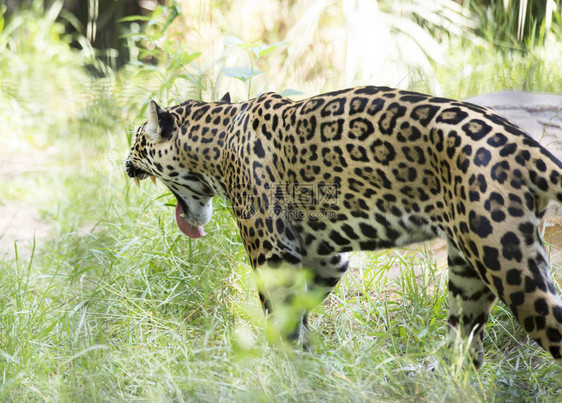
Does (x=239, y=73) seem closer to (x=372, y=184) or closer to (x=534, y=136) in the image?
(x=372, y=184)

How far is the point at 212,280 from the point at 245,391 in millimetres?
1722

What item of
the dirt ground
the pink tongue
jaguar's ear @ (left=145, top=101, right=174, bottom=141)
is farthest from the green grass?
jaguar's ear @ (left=145, top=101, right=174, bottom=141)

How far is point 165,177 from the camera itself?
4184 mm

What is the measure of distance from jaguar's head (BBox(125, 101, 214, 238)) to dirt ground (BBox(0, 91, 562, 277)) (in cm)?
108

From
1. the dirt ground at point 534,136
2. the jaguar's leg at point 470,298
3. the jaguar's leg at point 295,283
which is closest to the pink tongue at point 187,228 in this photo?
the jaguar's leg at point 295,283

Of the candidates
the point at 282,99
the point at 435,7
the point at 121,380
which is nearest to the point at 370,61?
the point at 435,7

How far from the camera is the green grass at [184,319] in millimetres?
2969

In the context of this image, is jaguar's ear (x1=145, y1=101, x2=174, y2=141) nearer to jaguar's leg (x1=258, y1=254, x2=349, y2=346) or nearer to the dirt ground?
jaguar's leg (x1=258, y1=254, x2=349, y2=346)

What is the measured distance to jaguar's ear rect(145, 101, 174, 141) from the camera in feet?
13.2

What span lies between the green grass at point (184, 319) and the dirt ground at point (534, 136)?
0.14 metres

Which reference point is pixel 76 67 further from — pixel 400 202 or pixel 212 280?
pixel 400 202

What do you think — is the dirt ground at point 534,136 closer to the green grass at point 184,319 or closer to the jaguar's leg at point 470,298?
the green grass at point 184,319

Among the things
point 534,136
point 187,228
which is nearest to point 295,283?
point 187,228

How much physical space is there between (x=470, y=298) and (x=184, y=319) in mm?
1908
